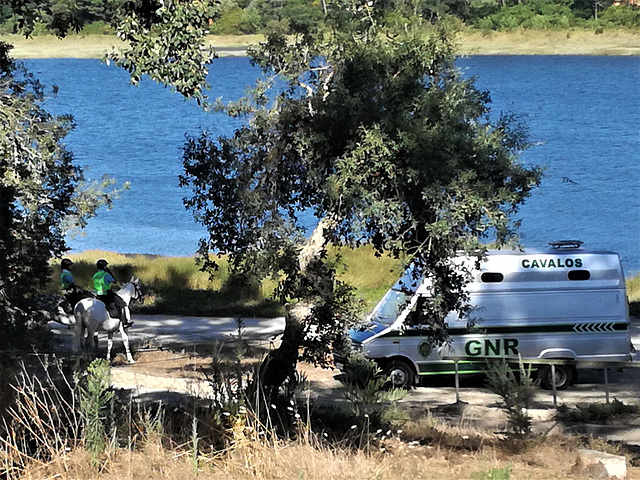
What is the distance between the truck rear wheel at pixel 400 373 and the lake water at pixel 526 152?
508 cm

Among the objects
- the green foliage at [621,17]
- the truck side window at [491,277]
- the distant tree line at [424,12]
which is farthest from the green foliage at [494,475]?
the green foliage at [621,17]

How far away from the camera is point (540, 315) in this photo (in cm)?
1739

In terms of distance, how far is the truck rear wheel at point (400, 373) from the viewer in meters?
16.9

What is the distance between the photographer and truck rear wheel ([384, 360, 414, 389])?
664 inches

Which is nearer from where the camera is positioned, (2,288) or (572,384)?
(2,288)

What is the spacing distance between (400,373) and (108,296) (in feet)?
16.5

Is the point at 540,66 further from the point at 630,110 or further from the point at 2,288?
the point at 2,288

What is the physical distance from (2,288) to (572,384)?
9218 millimetres

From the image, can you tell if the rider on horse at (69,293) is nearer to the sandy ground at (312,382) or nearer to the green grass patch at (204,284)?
the sandy ground at (312,382)

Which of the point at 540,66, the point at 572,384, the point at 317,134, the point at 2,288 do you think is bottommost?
the point at 572,384

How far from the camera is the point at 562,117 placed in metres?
78.2

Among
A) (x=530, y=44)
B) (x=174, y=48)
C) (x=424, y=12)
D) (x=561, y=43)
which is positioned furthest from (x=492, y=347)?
(x=561, y=43)

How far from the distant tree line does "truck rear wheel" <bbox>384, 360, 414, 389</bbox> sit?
535 centimetres

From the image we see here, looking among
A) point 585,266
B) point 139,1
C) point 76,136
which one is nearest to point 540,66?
point 76,136
